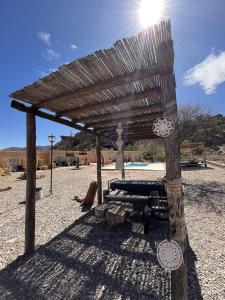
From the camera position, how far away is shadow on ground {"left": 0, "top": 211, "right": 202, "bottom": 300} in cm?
279

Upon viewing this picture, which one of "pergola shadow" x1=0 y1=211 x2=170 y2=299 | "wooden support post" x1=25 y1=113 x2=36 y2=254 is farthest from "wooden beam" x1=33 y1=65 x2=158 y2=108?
"pergola shadow" x1=0 y1=211 x2=170 y2=299

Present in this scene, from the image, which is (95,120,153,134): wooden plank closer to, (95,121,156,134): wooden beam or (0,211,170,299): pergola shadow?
(95,121,156,134): wooden beam

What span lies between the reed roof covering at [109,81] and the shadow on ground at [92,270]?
291 cm

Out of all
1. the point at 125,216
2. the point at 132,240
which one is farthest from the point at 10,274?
the point at 125,216

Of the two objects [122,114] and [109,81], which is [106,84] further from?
[122,114]

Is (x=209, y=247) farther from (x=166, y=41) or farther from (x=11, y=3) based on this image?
(x=11, y=3)

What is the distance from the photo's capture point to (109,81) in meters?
3.18

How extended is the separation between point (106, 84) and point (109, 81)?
74mm

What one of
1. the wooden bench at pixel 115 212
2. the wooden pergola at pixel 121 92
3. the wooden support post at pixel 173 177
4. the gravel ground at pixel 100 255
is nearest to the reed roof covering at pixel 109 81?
the wooden pergola at pixel 121 92

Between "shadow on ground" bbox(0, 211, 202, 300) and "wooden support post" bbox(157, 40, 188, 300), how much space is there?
75 centimetres

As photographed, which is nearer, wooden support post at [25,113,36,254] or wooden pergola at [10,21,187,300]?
wooden pergola at [10,21,187,300]

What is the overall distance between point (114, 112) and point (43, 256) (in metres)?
3.58

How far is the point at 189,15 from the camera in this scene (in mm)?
5285

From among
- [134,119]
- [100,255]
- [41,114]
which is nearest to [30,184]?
[41,114]
